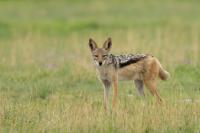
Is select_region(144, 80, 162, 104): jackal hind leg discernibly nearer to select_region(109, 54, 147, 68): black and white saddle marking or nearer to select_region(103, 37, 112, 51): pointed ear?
select_region(109, 54, 147, 68): black and white saddle marking

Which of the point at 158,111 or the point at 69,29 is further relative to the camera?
the point at 69,29

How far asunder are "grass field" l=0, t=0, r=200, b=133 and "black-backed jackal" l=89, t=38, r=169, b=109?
369 mm

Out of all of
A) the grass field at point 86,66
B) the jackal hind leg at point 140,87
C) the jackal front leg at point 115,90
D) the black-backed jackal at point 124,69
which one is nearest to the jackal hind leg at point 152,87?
the black-backed jackal at point 124,69

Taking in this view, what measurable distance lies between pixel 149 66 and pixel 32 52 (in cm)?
781

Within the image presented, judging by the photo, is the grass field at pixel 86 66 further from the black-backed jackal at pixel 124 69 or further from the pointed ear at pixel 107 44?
the pointed ear at pixel 107 44

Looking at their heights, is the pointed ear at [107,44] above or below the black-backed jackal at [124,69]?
above

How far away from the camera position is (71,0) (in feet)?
127

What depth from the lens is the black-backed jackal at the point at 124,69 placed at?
1256cm

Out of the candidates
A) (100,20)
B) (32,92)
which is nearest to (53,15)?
(100,20)

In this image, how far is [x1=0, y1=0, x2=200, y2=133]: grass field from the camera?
416 inches

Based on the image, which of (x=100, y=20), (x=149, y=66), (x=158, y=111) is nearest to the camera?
(x=158, y=111)

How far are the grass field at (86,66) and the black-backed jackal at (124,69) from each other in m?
0.37

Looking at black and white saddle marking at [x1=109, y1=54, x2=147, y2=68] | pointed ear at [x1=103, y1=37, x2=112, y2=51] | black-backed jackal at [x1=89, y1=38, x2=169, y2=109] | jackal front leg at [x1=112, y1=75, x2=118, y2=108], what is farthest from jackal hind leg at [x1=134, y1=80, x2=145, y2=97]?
pointed ear at [x1=103, y1=37, x2=112, y2=51]

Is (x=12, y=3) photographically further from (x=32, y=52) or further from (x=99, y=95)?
(x=99, y=95)
